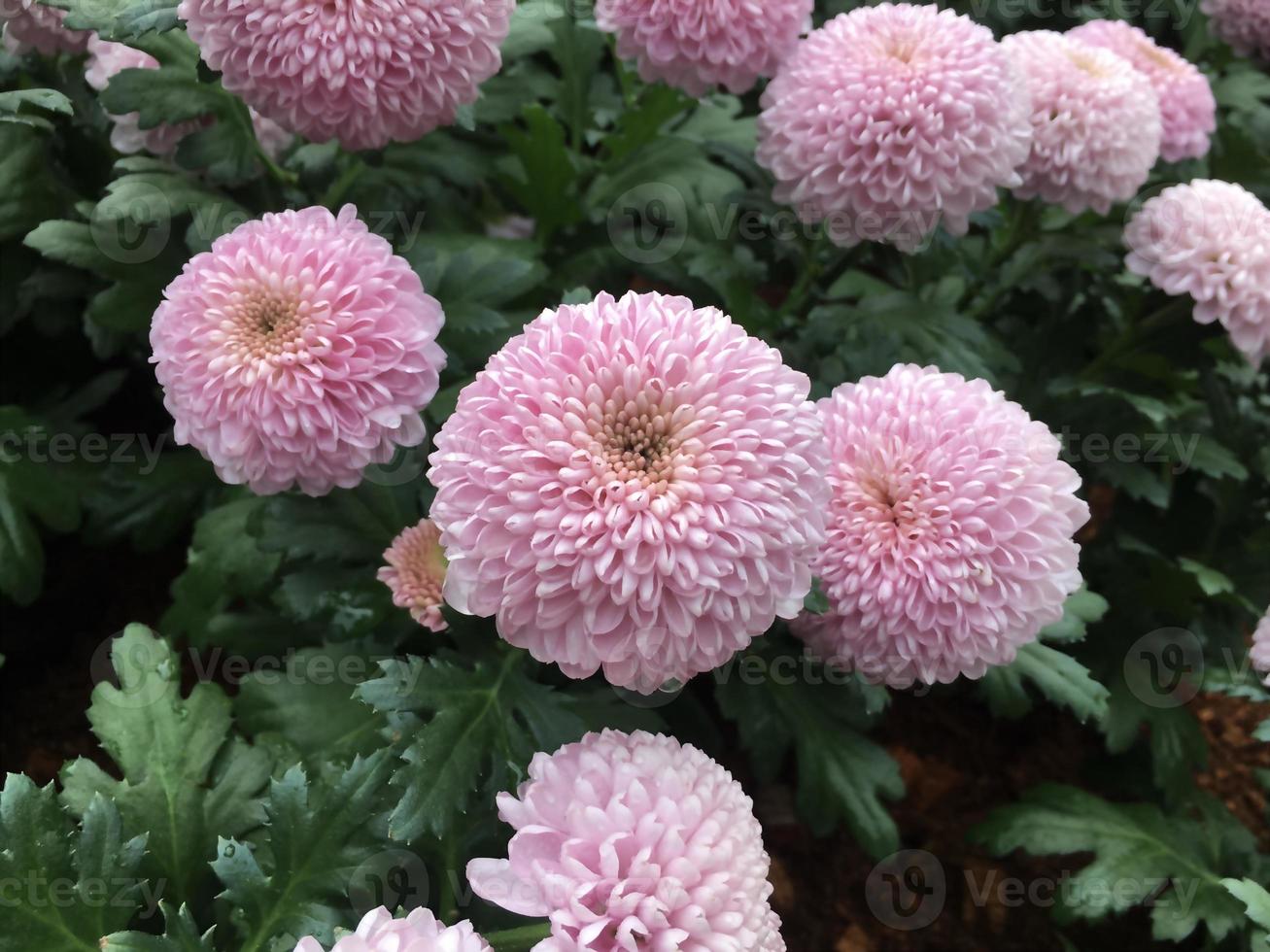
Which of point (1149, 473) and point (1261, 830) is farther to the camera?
point (1261, 830)

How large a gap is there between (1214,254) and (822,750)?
0.98m

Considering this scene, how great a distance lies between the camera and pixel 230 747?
1323mm

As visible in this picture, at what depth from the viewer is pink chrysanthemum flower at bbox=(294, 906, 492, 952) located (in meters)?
0.82

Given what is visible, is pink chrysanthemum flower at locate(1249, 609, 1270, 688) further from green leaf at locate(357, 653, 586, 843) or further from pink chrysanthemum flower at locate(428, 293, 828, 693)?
green leaf at locate(357, 653, 586, 843)

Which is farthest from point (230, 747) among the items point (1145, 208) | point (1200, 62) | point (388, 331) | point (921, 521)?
point (1200, 62)

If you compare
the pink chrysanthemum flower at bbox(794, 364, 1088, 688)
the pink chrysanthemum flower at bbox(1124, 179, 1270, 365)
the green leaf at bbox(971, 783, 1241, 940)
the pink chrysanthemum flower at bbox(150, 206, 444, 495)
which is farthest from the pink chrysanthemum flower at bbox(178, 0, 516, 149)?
the green leaf at bbox(971, 783, 1241, 940)

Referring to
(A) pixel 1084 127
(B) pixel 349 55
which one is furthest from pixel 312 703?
(A) pixel 1084 127

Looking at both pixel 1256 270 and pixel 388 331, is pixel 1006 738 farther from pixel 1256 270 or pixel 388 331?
pixel 388 331

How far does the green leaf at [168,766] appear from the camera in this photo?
1215 millimetres

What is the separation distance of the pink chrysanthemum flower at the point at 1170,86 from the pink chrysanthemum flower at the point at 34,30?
1.68m

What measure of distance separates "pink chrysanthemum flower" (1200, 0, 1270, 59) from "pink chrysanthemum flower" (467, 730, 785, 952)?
1.93 m

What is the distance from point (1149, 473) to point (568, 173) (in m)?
1.18

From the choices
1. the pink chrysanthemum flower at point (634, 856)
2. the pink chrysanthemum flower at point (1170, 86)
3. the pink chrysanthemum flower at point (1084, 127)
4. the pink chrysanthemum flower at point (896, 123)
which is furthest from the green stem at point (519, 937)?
the pink chrysanthemum flower at point (1170, 86)

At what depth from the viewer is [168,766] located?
1252 mm
